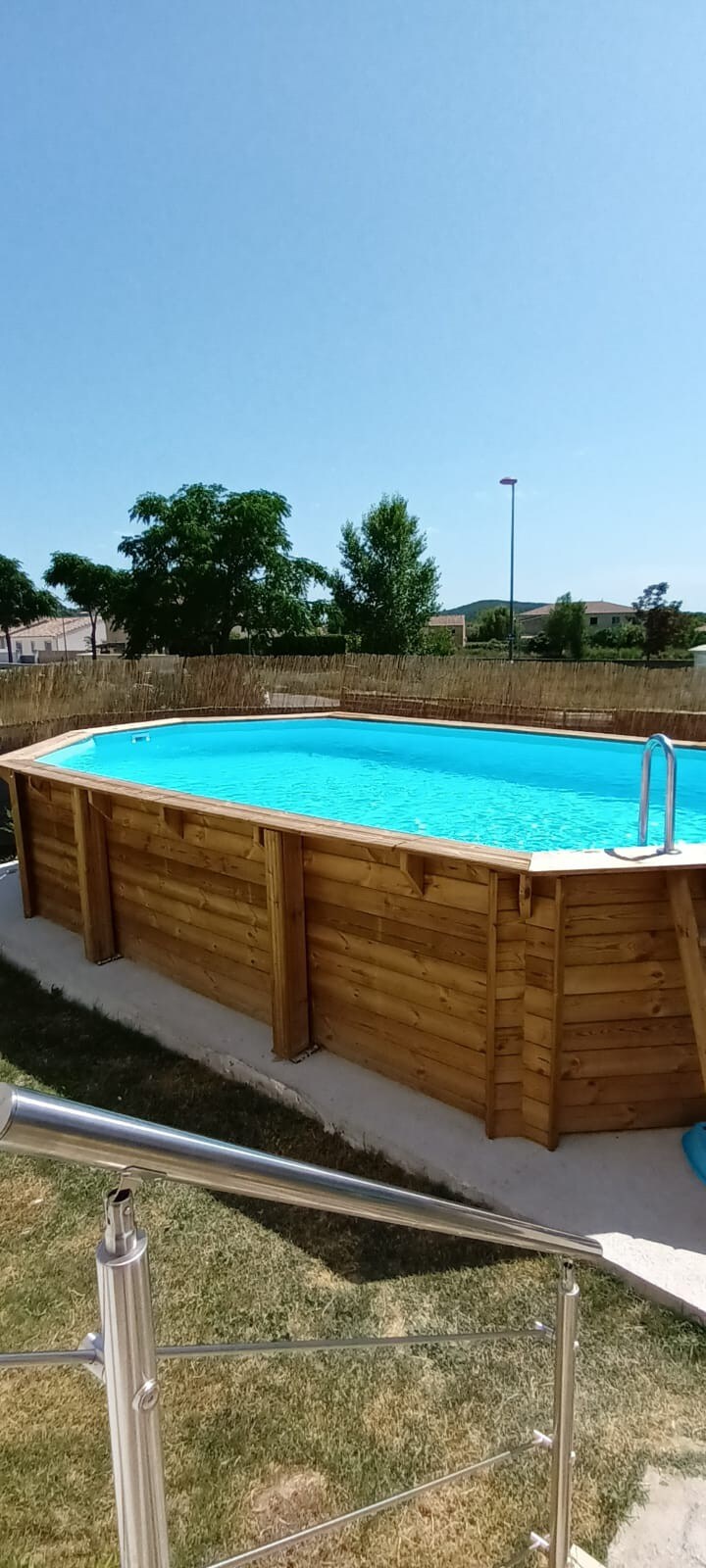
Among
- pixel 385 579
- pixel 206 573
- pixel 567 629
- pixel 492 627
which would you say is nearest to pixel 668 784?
pixel 206 573

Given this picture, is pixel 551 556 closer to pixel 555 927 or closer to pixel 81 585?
pixel 81 585

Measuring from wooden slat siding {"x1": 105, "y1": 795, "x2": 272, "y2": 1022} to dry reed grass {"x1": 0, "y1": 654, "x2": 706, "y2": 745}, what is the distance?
5.32 m

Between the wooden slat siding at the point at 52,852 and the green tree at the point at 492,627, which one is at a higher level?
the green tree at the point at 492,627

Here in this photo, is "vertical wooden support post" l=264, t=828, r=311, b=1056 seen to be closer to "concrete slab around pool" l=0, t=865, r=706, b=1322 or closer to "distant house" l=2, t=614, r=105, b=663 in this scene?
"concrete slab around pool" l=0, t=865, r=706, b=1322

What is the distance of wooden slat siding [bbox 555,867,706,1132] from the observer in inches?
122

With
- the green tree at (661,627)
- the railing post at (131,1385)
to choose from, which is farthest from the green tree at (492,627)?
the railing post at (131,1385)

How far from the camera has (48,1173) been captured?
9.82ft

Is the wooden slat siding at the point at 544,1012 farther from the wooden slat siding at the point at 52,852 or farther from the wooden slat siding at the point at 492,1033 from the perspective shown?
the wooden slat siding at the point at 52,852

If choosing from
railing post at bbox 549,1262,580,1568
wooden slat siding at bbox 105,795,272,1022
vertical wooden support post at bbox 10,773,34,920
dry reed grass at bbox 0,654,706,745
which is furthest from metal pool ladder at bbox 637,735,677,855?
dry reed grass at bbox 0,654,706,745

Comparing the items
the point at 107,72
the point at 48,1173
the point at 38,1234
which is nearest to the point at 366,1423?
the point at 38,1234

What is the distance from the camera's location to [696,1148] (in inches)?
119

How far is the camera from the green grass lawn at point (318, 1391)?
5.70ft

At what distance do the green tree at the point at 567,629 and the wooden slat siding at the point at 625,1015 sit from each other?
106 feet

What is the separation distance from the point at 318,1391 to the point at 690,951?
6.38 ft
